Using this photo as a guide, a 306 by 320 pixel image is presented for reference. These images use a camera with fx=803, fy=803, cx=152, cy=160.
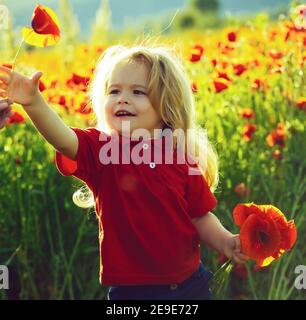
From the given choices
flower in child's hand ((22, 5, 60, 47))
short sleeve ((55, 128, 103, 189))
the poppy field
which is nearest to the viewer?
flower in child's hand ((22, 5, 60, 47))

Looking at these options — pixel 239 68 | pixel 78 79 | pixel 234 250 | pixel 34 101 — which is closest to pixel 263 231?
pixel 234 250

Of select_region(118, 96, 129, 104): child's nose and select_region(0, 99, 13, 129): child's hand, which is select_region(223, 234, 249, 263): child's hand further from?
select_region(0, 99, 13, 129): child's hand

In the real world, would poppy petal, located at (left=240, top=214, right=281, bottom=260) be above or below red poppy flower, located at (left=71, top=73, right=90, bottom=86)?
below

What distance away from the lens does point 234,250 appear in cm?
189

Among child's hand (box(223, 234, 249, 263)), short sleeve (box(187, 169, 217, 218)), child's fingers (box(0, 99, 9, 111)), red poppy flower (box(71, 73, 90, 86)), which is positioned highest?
red poppy flower (box(71, 73, 90, 86))

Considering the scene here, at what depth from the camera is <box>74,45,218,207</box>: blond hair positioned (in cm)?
197

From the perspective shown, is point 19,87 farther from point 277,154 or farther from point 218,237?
point 277,154

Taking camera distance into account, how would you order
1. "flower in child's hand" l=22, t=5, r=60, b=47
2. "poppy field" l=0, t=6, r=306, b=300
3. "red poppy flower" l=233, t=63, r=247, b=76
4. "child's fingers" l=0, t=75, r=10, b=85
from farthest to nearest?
"red poppy flower" l=233, t=63, r=247, b=76 < "poppy field" l=0, t=6, r=306, b=300 < "flower in child's hand" l=22, t=5, r=60, b=47 < "child's fingers" l=0, t=75, r=10, b=85

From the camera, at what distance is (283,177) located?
2.84m

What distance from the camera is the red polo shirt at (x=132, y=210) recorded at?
1872mm

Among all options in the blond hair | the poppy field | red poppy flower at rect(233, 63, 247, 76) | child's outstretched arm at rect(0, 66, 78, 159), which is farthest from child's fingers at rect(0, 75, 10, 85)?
red poppy flower at rect(233, 63, 247, 76)

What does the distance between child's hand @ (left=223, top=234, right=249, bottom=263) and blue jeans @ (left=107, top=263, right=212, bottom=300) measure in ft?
0.37

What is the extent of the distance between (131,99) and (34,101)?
0.98 feet
